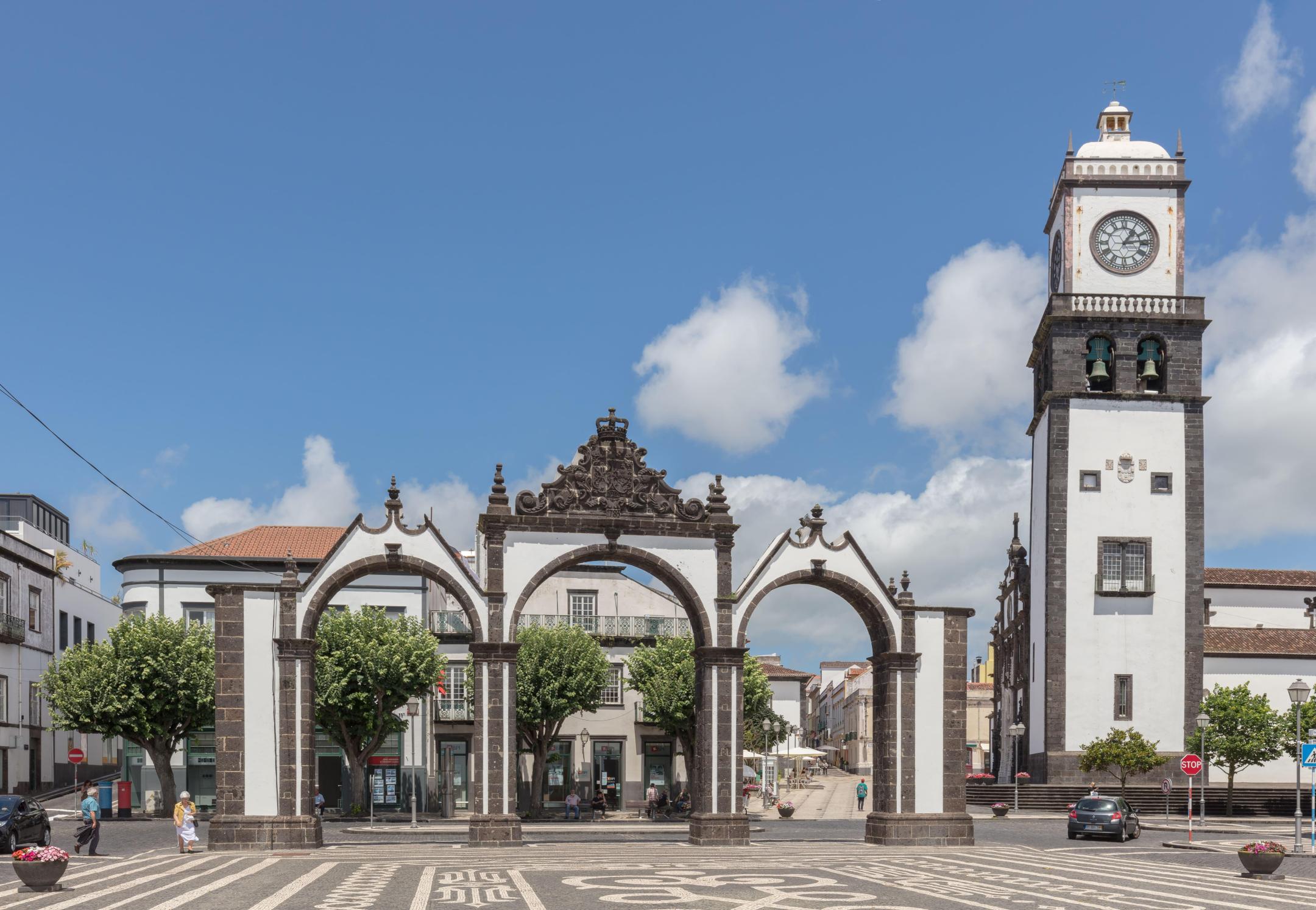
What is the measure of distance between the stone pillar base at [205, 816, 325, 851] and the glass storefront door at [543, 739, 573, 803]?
2804 cm

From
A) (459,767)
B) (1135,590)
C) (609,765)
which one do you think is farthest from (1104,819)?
(459,767)

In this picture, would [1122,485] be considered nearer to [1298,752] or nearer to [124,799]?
[1298,752]

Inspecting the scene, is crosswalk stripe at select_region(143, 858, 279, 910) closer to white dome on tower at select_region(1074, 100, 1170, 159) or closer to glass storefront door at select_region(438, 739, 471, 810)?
glass storefront door at select_region(438, 739, 471, 810)

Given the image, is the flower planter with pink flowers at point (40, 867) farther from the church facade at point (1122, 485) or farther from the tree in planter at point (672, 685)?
the church facade at point (1122, 485)

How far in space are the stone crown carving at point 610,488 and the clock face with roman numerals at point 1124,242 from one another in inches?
1375

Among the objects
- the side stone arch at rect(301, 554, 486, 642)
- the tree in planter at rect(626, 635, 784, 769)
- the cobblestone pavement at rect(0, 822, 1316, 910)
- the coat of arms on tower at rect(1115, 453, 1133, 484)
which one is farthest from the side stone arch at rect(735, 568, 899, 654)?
the coat of arms on tower at rect(1115, 453, 1133, 484)

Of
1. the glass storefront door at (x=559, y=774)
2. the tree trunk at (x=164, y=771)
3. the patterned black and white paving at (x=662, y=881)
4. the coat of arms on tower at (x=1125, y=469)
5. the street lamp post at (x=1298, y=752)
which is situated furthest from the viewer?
the coat of arms on tower at (x=1125, y=469)

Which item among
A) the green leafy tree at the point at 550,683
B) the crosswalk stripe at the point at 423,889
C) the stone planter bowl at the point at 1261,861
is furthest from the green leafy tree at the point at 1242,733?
the crosswalk stripe at the point at 423,889

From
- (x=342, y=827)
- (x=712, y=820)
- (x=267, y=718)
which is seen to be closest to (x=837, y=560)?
(x=712, y=820)

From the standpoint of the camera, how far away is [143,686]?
1986 inches

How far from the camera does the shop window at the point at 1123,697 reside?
201ft

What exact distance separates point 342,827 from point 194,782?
14.0m

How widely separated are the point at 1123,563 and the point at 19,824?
45.3 metres

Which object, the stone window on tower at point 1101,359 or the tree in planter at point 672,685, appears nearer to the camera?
the tree in planter at point 672,685
